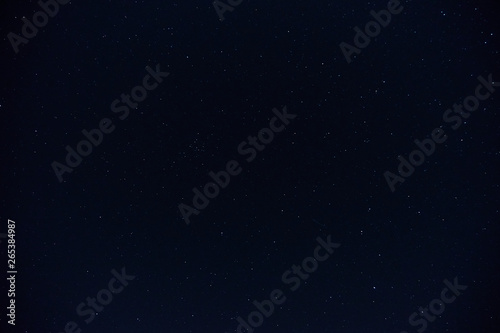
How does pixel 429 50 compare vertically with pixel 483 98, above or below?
above

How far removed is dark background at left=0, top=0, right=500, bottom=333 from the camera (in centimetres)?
68

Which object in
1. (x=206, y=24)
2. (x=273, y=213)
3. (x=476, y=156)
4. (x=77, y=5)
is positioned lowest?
(x=476, y=156)

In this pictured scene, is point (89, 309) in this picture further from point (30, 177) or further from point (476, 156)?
point (476, 156)

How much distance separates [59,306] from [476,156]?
0.84m

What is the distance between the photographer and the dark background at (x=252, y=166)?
68 cm

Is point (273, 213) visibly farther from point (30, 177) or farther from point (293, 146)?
point (30, 177)

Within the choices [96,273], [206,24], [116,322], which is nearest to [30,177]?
[96,273]

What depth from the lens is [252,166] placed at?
71 centimetres

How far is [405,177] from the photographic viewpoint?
0.69m

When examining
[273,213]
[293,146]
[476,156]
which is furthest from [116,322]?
[476,156]

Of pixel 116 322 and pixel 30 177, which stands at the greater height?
pixel 30 177

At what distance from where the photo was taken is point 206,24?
69 centimetres

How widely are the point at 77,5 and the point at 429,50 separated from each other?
64cm

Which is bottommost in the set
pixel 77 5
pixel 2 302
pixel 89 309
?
pixel 89 309
